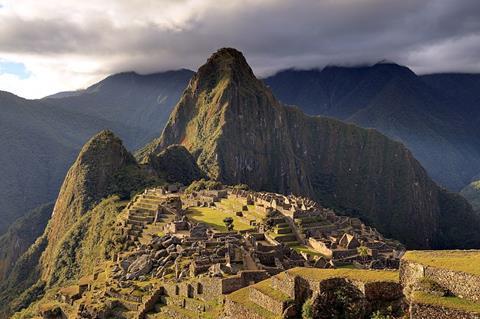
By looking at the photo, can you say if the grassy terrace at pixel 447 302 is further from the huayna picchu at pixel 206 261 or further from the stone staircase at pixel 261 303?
the stone staircase at pixel 261 303

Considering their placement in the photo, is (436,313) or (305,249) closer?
(436,313)

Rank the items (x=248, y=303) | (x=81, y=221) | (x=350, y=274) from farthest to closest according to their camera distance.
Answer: (x=81, y=221) → (x=248, y=303) → (x=350, y=274)

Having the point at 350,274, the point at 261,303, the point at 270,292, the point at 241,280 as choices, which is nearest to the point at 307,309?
the point at 350,274

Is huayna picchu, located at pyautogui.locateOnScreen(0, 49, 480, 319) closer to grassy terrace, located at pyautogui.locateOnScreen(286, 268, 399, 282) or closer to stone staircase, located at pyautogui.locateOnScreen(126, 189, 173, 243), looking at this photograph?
grassy terrace, located at pyautogui.locateOnScreen(286, 268, 399, 282)

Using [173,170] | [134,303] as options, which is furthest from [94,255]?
[173,170]

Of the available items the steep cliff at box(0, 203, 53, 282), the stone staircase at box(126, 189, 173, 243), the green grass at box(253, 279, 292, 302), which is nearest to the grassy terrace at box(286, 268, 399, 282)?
the green grass at box(253, 279, 292, 302)

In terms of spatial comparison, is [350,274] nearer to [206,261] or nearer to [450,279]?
[450,279]

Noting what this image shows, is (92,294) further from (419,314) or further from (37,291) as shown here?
(37,291)
